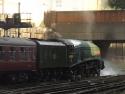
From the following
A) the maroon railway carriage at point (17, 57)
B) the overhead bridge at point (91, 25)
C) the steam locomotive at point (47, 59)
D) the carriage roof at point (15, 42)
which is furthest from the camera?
the overhead bridge at point (91, 25)

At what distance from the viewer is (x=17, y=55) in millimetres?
28891

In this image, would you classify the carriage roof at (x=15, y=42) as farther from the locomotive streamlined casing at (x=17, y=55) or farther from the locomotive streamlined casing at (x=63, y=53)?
the locomotive streamlined casing at (x=63, y=53)

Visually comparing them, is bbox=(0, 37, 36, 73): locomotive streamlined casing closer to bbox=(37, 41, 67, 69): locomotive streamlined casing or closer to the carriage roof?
the carriage roof

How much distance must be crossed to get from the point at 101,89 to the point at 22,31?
33771 mm

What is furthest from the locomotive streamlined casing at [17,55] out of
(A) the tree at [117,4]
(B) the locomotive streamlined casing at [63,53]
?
(A) the tree at [117,4]

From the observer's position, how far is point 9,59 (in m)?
28.0

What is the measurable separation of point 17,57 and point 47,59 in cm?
367

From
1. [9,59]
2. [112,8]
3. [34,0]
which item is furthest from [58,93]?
[34,0]

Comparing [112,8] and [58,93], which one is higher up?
[112,8]

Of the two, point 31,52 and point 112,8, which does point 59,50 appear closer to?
point 31,52

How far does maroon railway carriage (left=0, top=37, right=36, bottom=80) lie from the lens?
27625 millimetres

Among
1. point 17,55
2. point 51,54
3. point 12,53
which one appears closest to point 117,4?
point 51,54

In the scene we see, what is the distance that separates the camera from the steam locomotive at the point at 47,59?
28203 millimetres

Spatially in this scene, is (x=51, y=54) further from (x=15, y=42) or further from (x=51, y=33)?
(x=51, y=33)
